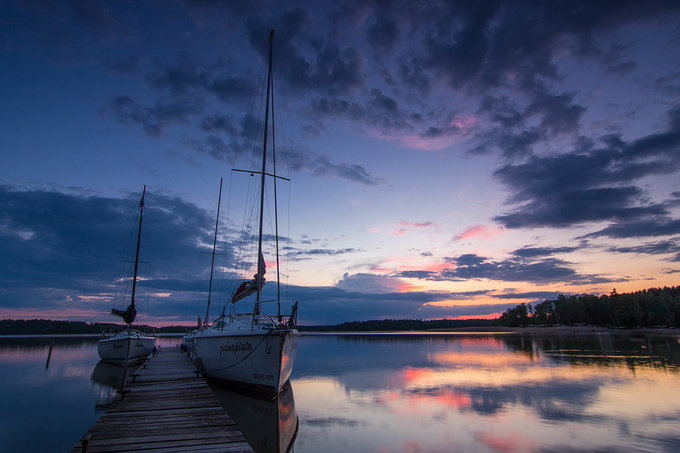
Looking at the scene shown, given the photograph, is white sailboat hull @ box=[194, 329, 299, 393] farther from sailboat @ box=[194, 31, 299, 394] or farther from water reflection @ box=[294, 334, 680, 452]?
water reflection @ box=[294, 334, 680, 452]

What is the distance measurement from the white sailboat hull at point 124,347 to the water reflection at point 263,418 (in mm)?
15090

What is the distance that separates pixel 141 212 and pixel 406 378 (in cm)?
2942

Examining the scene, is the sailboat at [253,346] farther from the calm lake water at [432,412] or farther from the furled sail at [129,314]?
the furled sail at [129,314]

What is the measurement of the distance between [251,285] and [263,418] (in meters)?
8.33

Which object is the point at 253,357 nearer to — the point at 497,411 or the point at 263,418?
the point at 263,418

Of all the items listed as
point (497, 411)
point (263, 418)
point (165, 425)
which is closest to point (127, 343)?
point (263, 418)

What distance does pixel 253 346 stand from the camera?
52.3ft

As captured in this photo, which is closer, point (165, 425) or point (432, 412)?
point (165, 425)

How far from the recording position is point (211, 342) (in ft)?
63.7

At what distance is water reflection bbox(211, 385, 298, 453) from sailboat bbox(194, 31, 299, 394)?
671 mm

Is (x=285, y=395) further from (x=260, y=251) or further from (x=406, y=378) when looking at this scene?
(x=406, y=378)

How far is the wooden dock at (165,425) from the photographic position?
25.4ft

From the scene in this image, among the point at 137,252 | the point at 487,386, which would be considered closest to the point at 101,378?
the point at 137,252

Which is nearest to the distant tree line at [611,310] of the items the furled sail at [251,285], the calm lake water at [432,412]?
the calm lake water at [432,412]
